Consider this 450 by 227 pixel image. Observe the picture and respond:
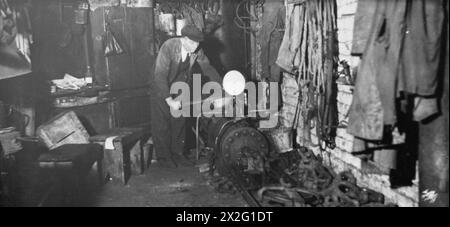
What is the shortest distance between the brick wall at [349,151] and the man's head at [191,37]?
2.41 metres

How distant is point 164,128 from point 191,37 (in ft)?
5.94

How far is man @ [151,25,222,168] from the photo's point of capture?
714cm

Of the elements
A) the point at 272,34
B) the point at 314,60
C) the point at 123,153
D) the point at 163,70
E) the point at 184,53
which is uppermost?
the point at 272,34

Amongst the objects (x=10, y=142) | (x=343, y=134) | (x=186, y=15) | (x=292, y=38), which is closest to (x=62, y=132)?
(x=10, y=142)

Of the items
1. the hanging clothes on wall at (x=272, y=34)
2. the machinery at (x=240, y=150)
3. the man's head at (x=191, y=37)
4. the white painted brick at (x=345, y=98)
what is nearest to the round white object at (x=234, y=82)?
the machinery at (x=240, y=150)

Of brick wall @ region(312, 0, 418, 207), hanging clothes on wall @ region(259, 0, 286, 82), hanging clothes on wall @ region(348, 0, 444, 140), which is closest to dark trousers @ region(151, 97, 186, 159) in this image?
hanging clothes on wall @ region(259, 0, 286, 82)

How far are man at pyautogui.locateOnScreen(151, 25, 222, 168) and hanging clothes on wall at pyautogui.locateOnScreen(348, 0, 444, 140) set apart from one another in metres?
3.70

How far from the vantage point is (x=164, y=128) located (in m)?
7.53

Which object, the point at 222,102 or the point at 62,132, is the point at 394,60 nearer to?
the point at 222,102

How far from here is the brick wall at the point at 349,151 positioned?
4.71m

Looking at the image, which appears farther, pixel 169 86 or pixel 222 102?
pixel 169 86

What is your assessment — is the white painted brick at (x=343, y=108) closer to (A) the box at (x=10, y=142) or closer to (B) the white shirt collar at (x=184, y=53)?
(B) the white shirt collar at (x=184, y=53)

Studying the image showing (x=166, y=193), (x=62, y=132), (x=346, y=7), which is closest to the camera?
(x=346, y=7)

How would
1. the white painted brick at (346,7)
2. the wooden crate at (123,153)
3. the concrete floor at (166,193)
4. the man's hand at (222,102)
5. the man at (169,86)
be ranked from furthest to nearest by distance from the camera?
the man at (169,86) → the man's hand at (222,102) → the wooden crate at (123,153) → the concrete floor at (166,193) → the white painted brick at (346,7)
